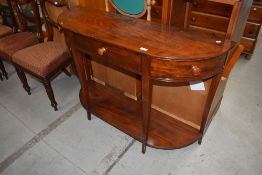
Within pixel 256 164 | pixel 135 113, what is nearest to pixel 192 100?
pixel 135 113

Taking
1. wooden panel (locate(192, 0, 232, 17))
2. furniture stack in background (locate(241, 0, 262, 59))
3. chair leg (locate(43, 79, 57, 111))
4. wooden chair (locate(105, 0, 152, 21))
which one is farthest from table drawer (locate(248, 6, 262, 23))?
chair leg (locate(43, 79, 57, 111))

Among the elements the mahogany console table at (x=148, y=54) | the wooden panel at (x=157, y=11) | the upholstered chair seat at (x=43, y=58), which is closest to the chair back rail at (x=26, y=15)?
the upholstered chair seat at (x=43, y=58)

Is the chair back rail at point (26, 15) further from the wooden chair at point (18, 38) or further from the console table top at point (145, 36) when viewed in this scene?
the console table top at point (145, 36)

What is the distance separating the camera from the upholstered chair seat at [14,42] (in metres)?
2.02

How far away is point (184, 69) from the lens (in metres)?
1.09

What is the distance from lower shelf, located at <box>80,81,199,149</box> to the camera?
161 centimetres

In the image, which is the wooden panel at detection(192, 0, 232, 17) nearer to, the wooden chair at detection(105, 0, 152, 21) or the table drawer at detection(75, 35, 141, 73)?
the wooden chair at detection(105, 0, 152, 21)

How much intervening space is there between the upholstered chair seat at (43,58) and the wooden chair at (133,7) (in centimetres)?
66

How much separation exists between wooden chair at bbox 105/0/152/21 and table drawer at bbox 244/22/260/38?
1.43 m

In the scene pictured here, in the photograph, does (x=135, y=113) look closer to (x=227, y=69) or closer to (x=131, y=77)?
(x=131, y=77)

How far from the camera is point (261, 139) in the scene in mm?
1696

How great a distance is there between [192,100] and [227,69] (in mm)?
337

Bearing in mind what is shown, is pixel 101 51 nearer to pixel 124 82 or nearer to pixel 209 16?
pixel 124 82

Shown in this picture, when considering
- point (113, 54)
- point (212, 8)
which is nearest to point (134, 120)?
point (113, 54)
